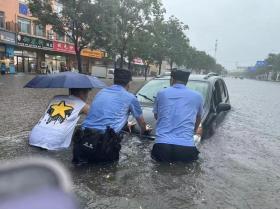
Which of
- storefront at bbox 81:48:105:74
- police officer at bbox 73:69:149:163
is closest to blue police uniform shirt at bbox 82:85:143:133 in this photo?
police officer at bbox 73:69:149:163

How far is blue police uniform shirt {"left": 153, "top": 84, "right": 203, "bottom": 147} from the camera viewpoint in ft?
16.4

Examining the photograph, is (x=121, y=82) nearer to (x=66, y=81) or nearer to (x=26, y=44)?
(x=66, y=81)

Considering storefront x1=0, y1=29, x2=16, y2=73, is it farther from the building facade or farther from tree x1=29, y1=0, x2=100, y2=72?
tree x1=29, y1=0, x2=100, y2=72

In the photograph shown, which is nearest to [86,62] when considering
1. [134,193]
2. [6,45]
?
[6,45]

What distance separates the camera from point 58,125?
17.4ft

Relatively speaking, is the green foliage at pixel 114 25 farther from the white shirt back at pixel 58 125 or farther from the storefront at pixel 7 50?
the white shirt back at pixel 58 125

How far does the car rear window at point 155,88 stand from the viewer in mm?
7574

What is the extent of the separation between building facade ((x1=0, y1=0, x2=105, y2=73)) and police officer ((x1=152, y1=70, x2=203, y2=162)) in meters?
30.8

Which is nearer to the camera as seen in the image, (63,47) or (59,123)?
(59,123)

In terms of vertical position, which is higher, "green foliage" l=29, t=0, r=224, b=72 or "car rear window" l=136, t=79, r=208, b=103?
"green foliage" l=29, t=0, r=224, b=72

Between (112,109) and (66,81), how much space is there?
892mm

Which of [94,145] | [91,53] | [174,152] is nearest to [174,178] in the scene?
[174,152]

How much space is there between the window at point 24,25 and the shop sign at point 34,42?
97cm

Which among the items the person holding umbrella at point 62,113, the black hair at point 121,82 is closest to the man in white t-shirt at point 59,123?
the person holding umbrella at point 62,113
